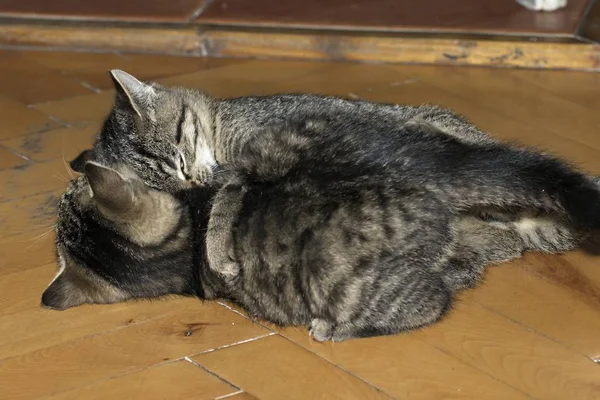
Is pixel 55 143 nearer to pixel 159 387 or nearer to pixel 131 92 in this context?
pixel 131 92

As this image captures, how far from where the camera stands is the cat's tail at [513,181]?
5.93ft

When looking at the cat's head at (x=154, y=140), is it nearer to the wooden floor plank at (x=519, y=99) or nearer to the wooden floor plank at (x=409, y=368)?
the wooden floor plank at (x=409, y=368)

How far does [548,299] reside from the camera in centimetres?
200

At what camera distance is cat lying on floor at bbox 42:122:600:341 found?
1812 millimetres

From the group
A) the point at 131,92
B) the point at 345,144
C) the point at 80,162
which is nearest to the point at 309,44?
the point at 131,92

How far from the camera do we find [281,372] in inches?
71.6

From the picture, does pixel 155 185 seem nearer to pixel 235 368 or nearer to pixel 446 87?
pixel 235 368

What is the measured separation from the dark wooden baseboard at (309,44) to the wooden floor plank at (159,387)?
159cm

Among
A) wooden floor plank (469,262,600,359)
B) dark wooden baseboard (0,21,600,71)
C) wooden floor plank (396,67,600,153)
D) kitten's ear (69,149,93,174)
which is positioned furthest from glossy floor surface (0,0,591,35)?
wooden floor plank (469,262,600,359)

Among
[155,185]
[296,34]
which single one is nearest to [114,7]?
[296,34]

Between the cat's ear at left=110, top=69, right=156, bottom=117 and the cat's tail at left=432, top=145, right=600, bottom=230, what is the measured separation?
791 mm

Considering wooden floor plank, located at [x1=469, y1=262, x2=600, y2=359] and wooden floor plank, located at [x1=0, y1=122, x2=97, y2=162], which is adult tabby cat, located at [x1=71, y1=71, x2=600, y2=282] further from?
wooden floor plank, located at [x1=0, y1=122, x2=97, y2=162]

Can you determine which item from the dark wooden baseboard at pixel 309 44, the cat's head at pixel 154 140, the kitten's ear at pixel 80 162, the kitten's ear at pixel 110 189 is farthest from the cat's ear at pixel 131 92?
the dark wooden baseboard at pixel 309 44

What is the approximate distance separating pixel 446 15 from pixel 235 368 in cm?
182
